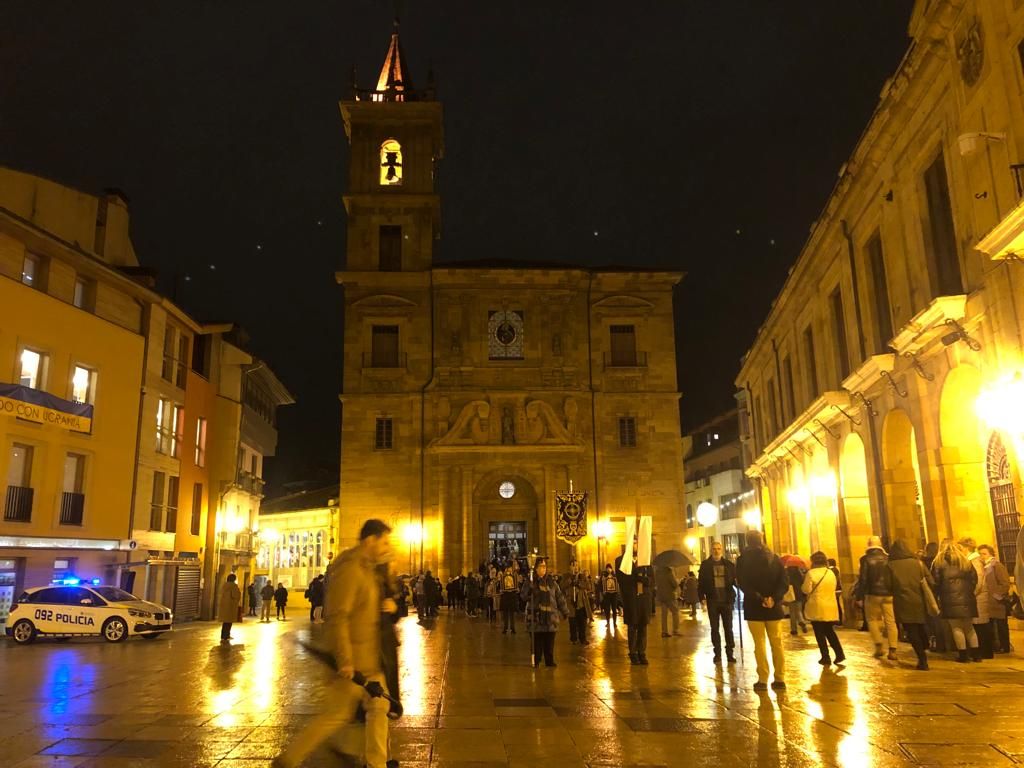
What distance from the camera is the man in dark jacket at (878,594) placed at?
11.5 meters

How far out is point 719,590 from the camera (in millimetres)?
13375

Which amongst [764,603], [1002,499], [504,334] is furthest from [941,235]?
[504,334]

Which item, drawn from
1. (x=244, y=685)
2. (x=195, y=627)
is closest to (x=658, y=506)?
(x=195, y=627)

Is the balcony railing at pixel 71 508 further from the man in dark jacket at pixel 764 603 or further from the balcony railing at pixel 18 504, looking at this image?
the man in dark jacket at pixel 764 603

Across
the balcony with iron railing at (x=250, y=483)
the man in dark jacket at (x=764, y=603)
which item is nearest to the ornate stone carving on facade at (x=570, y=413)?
the balcony with iron railing at (x=250, y=483)

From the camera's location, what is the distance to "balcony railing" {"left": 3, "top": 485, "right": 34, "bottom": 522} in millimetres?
20453

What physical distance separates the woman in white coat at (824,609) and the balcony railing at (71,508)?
19.2m

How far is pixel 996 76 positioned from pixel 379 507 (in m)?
29.2

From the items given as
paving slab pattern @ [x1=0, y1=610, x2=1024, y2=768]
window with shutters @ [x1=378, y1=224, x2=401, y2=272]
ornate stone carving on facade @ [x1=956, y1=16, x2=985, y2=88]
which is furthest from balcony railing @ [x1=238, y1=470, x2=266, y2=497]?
→ ornate stone carving on facade @ [x1=956, y1=16, x2=985, y2=88]

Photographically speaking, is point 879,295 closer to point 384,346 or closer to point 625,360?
point 625,360

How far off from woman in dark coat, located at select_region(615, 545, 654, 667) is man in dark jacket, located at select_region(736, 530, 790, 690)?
3.08 metres

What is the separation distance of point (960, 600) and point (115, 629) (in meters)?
17.2

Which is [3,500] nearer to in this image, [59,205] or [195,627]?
[195,627]

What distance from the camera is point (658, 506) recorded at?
36.9 m
